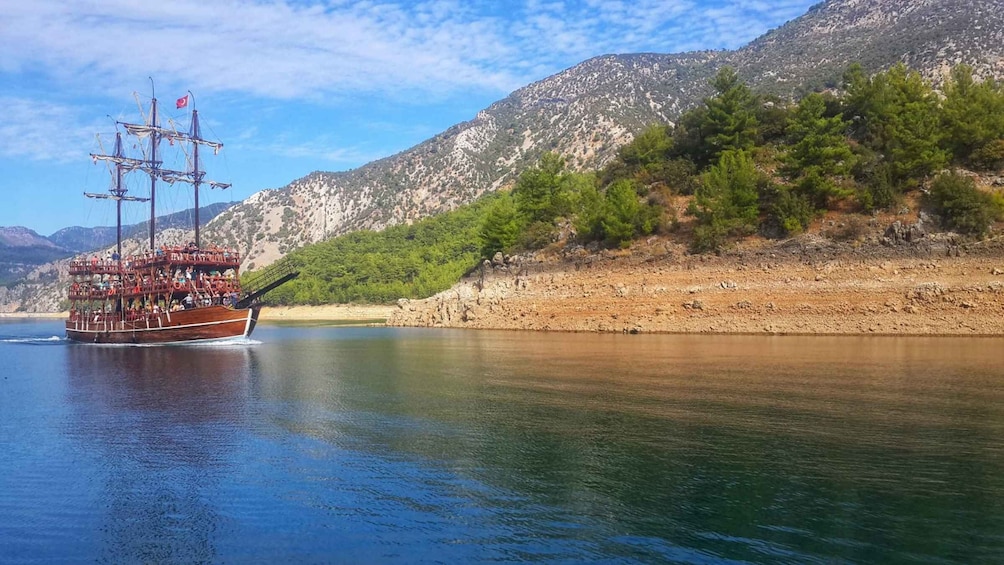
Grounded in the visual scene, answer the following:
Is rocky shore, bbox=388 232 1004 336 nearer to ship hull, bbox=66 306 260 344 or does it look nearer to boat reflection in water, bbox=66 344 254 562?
ship hull, bbox=66 306 260 344

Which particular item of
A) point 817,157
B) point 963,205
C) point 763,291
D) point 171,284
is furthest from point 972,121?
point 171,284

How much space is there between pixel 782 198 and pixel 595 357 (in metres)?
23.0

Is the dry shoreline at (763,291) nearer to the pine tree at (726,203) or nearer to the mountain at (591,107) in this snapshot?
the pine tree at (726,203)

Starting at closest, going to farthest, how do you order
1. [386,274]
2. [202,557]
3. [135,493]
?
[202,557]
[135,493]
[386,274]

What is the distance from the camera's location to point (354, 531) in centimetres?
988

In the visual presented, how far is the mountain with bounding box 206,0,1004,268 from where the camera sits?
309ft

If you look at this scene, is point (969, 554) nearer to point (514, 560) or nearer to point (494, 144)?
A: point (514, 560)

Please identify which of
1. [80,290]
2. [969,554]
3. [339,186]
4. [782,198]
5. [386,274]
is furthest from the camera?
[339,186]

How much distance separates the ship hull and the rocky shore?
63.4ft

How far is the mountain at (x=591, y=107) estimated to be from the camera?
94156 millimetres

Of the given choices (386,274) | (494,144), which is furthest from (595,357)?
(494,144)

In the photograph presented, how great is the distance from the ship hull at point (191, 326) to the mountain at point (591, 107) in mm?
77315

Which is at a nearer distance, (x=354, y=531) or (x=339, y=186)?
(x=354, y=531)

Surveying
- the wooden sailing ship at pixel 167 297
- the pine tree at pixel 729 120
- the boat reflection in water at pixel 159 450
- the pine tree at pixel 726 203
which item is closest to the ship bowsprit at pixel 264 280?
the wooden sailing ship at pixel 167 297
